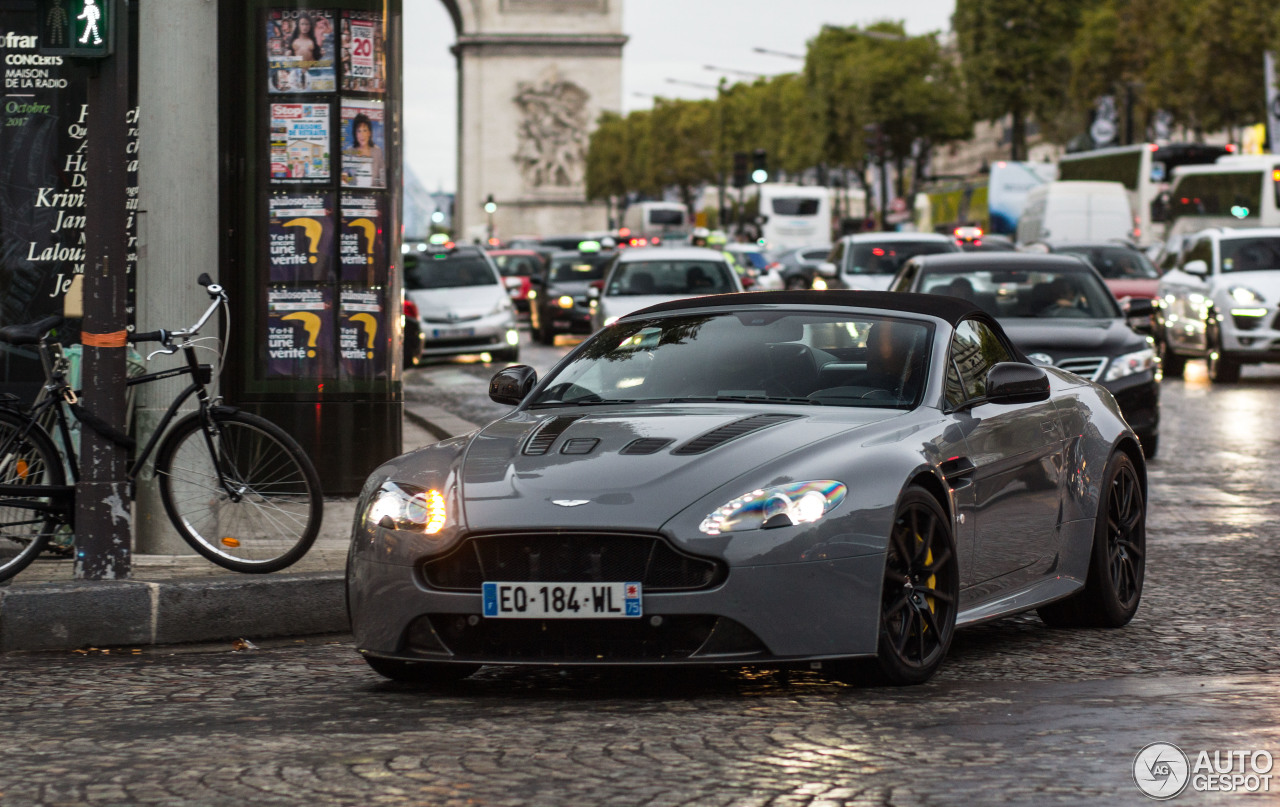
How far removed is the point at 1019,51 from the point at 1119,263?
132 ft

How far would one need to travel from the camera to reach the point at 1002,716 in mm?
5641

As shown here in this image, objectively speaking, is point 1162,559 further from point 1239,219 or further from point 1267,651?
point 1239,219

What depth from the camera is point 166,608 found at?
7477mm

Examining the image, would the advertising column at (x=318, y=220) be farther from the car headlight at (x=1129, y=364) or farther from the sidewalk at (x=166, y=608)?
the car headlight at (x=1129, y=364)

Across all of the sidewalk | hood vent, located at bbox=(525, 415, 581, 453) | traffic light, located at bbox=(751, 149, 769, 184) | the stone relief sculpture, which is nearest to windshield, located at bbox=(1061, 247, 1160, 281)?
traffic light, located at bbox=(751, 149, 769, 184)

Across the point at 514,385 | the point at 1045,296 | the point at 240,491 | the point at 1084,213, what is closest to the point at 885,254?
the point at 1045,296

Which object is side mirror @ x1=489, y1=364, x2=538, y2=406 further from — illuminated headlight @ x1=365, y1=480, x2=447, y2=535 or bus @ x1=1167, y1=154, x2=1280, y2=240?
bus @ x1=1167, y1=154, x2=1280, y2=240

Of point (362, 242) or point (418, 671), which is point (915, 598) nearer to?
point (418, 671)

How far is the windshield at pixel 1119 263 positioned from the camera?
29.6 metres

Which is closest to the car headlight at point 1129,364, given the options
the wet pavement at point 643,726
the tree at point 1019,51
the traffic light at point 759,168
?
the wet pavement at point 643,726

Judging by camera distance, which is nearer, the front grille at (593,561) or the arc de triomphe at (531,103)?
the front grille at (593,561)

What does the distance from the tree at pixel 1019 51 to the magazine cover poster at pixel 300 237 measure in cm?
5996

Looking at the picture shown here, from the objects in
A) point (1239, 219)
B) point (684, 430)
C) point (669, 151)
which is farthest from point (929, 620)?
point (669, 151)

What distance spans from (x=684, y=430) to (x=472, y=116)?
259 feet
